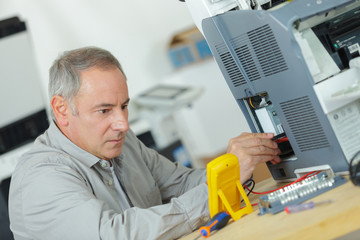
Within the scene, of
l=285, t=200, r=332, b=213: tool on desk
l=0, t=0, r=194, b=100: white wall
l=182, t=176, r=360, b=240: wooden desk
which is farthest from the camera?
l=0, t=0, r=194, b=100: white wall

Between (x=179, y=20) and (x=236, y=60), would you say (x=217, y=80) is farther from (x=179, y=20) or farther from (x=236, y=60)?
(x=236, y=60)

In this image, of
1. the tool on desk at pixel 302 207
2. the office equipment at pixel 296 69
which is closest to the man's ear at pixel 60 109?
the office equipment at pixel 296 69

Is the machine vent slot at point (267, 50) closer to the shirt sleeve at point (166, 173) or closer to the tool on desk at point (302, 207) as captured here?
the tool on desk at point (302, 207)

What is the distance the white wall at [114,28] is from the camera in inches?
217

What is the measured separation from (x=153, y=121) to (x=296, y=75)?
3.23 m

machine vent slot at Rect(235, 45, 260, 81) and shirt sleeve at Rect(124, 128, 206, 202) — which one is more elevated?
machine vent slot at Rect(235, 45, 260, 81)

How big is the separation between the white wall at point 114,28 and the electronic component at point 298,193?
4398mm

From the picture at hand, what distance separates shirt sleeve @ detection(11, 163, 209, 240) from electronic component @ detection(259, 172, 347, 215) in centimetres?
20

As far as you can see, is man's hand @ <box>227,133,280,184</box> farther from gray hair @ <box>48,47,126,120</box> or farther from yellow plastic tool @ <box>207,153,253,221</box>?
gray hair @ <box>48,47,126,120</box>

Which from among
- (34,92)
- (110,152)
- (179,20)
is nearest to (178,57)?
(179,20)

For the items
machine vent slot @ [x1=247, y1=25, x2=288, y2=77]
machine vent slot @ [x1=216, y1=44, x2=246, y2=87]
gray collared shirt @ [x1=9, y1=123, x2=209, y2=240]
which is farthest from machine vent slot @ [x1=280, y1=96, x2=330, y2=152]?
gray collared shirt @ [x1=9, y1=123, x2=209, y2=240]

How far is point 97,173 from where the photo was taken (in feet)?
5.69

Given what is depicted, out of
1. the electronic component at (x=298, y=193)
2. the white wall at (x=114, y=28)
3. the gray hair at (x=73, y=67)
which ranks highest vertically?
the white wall at (x=114, y=28)

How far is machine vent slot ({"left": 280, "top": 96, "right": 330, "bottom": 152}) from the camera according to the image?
1442 mm
